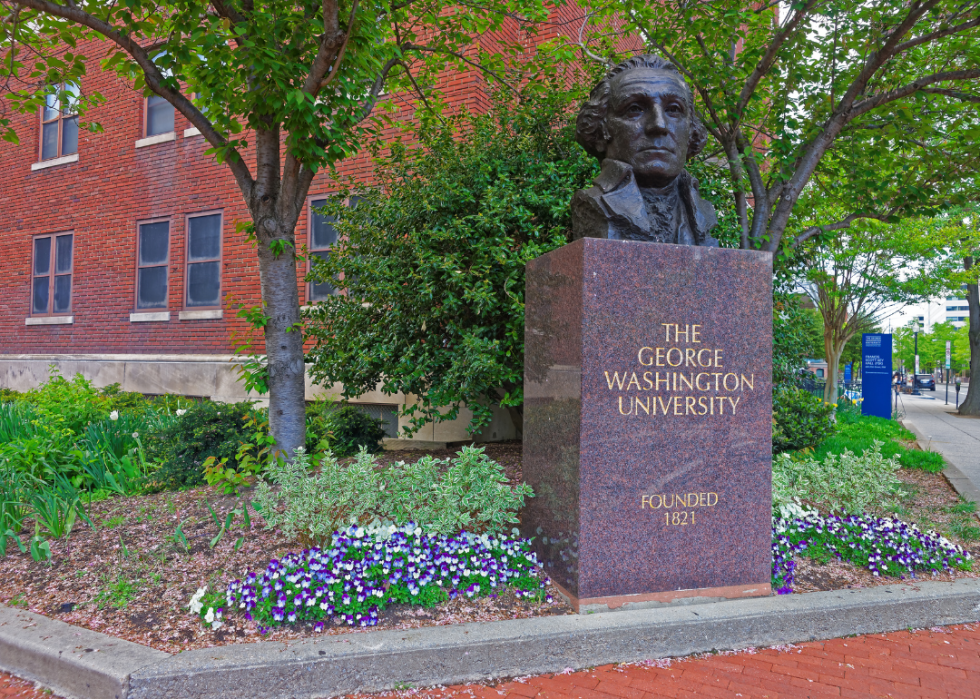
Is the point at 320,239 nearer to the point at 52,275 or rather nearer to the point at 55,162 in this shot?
the point at 52,275

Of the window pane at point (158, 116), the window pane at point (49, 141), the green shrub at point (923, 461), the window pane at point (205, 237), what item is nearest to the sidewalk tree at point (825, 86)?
the green shrub at point (923, 461)

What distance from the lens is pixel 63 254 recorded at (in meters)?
15.9

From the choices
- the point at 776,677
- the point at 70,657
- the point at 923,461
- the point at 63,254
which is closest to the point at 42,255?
the point at 63,254

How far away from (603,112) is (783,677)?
12.0 ft

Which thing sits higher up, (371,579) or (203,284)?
(203,284)

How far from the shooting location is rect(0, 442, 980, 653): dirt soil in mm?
3537

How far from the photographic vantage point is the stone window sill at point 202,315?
13.3 m

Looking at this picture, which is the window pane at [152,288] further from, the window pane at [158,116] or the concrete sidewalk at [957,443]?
the concrete sidewalk at [957,443]

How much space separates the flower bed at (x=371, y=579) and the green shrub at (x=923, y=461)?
23.9 feet

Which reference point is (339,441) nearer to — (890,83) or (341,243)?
(341,243)

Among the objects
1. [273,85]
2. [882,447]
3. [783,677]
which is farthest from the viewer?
[882,447]

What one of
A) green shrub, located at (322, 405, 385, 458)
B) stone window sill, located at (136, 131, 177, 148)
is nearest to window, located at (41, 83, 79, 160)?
stone window sill, located at (136, 131, 177, 148)

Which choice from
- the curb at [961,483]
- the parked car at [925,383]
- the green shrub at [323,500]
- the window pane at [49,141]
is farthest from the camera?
the parked car at [925,383]

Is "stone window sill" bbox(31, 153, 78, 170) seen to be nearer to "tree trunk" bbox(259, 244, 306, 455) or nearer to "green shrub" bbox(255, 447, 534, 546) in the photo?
"tree trunk" bbox(259, 244, 306, 455)
